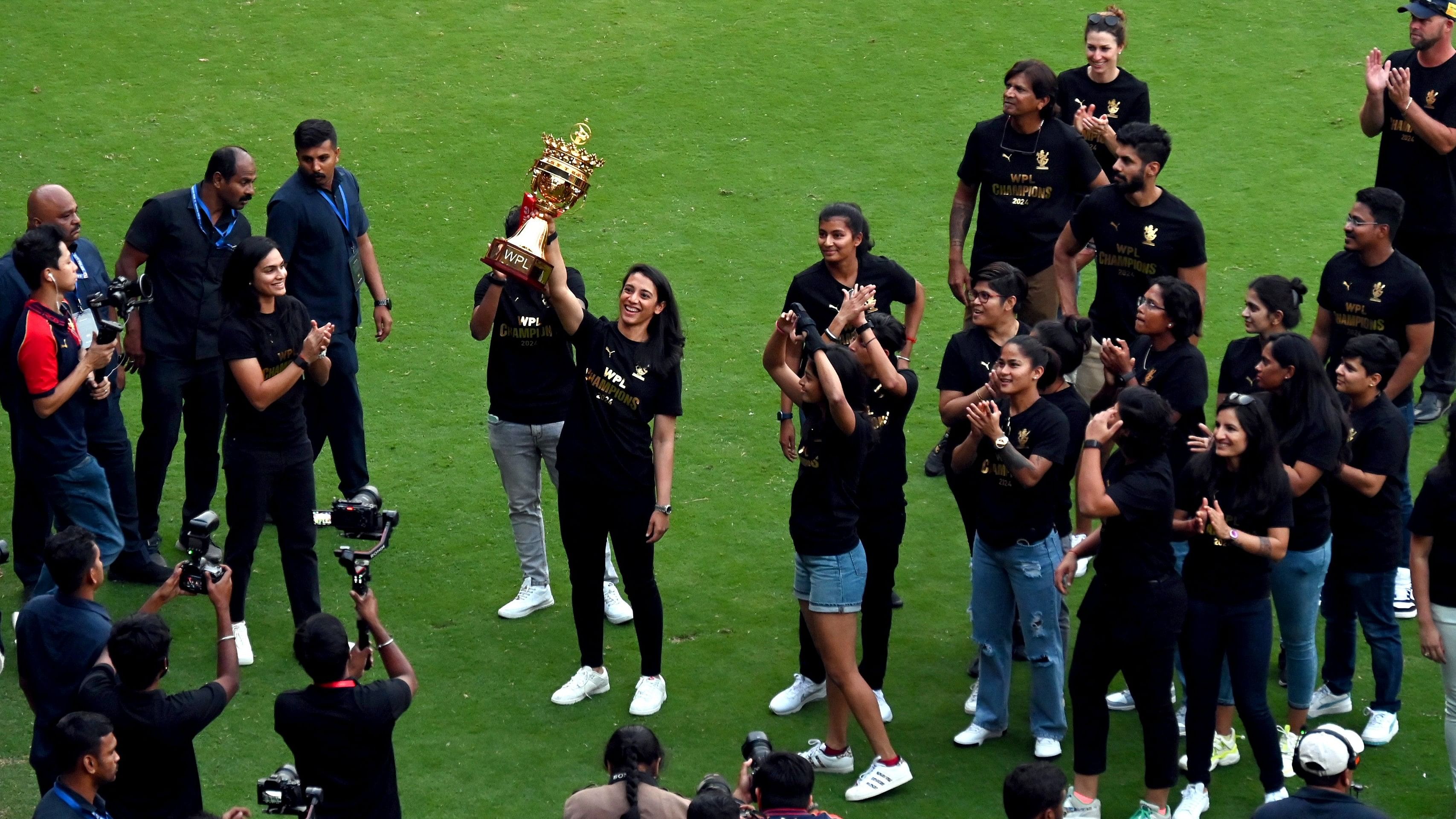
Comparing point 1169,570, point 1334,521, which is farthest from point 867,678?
point 1334,521

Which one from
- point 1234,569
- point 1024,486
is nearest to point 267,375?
point 1024,486

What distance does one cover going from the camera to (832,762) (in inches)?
258

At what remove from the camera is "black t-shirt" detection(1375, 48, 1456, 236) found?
9.16 m

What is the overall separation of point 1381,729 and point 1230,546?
1.37 metres

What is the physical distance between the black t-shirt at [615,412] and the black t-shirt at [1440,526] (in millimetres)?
2867

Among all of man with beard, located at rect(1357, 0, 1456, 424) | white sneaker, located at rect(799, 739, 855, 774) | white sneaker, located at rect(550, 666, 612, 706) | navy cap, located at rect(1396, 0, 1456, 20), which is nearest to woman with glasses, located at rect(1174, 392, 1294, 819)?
white sneaker, located at rect(799, 739, 855, 774)

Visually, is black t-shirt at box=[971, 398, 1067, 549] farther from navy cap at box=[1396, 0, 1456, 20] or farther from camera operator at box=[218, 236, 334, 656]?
navy cap at box=[1396, 0, 1456, 20]

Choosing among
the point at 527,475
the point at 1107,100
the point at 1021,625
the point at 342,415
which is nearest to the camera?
the point at 1021,625

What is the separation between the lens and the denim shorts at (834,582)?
629 cm

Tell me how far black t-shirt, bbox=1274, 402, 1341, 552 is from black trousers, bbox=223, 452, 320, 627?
399cm

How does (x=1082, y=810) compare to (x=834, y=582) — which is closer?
(x=1082, y=810)

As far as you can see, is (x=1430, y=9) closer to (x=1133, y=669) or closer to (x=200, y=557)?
(x=1133, y=669)

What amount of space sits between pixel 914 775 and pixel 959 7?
902 cm

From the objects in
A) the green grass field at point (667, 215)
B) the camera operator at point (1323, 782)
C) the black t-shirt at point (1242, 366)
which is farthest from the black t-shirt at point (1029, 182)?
the camera operator at point (1323, 782)
